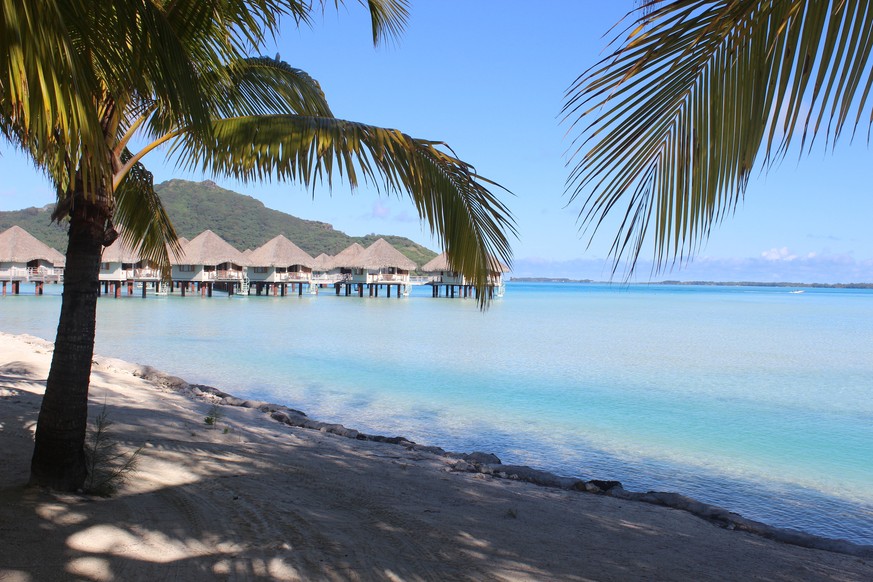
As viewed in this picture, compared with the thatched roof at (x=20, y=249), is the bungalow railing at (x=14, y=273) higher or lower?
lower

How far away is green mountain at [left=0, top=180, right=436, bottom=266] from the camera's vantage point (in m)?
96.4

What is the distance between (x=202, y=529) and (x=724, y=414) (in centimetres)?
966

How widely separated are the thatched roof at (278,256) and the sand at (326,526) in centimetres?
4147

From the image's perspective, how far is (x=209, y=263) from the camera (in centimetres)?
4334

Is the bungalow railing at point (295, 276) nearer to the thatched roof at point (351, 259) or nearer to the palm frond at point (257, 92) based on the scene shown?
the thatched roof at point (351, 259)

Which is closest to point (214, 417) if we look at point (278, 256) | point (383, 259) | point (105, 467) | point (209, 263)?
point (105, 467)

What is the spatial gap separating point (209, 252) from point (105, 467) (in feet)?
139

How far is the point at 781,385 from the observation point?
13.8 meters

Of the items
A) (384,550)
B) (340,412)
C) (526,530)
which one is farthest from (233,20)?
(340,412)

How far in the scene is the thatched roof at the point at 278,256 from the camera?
46.8 metres

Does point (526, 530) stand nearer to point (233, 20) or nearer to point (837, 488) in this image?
point (233, 20)

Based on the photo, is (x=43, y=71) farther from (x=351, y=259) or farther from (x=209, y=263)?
(x=351, y=259)

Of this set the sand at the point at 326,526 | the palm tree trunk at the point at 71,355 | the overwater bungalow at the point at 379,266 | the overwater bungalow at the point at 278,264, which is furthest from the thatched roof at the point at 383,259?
the palm tree trunk at the point at 71,355

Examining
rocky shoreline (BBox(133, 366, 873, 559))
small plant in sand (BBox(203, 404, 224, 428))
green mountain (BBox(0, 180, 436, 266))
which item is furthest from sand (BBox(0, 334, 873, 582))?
green mountain (BBox(0, 180, 436, 266))
